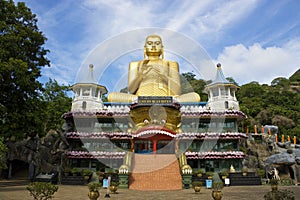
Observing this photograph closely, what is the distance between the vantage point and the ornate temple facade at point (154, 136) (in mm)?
26625

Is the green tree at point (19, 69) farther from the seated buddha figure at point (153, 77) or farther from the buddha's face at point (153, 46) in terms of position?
the buddha's face at point (153, 46)

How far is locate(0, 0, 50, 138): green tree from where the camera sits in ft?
60.2

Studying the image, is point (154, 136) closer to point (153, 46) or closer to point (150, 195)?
point (150, 195)

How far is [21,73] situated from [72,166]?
12752 millimetres

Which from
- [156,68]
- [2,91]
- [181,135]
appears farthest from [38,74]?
[156,68]

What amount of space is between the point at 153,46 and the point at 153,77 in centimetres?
491

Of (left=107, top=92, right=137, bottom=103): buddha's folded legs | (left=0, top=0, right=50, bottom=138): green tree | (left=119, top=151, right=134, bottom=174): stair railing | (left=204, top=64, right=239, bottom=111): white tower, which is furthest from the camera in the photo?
(left=107, top=92, right=137, bottom=103): buddha's folded legs

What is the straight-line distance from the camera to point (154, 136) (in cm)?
2709

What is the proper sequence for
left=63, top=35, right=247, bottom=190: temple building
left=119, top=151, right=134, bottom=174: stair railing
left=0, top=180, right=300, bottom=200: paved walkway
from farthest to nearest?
left=63, top=35, right=247, bottom=190: temple building < left=119, top=151, right=134, bottom=174: stair railing < left=0, top=180, right=300, bottom=200: paved walkway

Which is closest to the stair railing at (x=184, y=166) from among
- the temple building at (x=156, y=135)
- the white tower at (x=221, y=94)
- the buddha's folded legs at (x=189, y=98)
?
the temple building at (x=156, y=135)

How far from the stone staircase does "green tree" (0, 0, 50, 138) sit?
346 inches

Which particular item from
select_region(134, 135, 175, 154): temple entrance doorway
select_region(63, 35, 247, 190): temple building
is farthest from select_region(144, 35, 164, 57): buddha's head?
select_region(134, 135, 175, 154): temple entrance doorway

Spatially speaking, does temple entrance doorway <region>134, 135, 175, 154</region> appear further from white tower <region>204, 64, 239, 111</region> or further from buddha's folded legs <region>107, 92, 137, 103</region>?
white tower <region>204, 64, 239, 111</region>

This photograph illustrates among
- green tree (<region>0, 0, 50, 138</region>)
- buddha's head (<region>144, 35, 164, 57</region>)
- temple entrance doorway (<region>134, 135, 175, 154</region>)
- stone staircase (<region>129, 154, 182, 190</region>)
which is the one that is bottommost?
stone staircase (<region>129, 154, 182, 190</region>)
